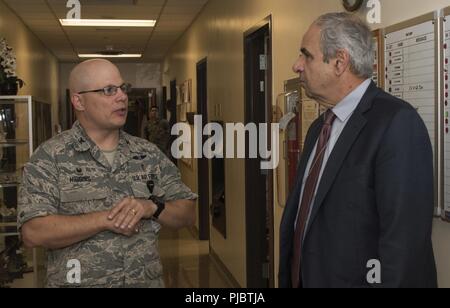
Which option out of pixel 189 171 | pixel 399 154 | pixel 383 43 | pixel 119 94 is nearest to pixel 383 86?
pixel 383 43

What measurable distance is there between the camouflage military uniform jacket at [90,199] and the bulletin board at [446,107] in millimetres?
889

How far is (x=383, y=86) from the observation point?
1.95 meters

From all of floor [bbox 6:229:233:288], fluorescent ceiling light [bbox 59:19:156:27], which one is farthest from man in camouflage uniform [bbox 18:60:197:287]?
fluorescent ceiling light [bbox 59:19:156:27]

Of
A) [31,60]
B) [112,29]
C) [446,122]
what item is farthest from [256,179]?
[31,60]

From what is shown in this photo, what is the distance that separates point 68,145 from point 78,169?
82 millimetres

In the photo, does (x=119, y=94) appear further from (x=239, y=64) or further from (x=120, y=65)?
(x=120, y=65)

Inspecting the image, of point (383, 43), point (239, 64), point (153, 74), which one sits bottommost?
point (383, 43)

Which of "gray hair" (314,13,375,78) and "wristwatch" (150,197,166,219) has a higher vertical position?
"gray hair" (314,13,375,78)

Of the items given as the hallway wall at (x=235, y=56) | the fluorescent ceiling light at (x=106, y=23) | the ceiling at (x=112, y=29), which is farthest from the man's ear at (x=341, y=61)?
the fluorescent ceiling light at (x=106, y=23)

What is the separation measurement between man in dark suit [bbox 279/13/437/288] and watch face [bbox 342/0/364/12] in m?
0.74

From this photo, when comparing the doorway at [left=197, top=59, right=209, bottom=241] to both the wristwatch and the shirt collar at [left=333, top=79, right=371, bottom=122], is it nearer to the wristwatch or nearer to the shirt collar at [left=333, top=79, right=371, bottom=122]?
the wristwatch

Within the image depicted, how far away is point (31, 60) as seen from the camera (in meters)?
6.67

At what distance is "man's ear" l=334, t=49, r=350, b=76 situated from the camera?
1.42m

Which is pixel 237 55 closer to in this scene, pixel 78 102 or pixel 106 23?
pixel 106 23
